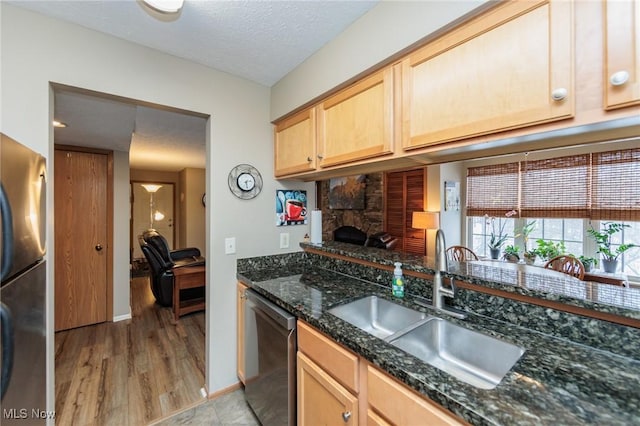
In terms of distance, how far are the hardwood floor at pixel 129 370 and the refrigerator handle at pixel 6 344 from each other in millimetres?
1219

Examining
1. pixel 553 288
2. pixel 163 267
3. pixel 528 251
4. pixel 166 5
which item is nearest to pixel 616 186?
pixel 528 251

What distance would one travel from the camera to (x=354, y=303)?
144 cm

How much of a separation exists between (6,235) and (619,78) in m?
1.92

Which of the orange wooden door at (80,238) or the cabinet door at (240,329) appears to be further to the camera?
the orange wooden door at (80,238)

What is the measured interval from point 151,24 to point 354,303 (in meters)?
1.93

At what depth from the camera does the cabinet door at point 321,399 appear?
1.02m

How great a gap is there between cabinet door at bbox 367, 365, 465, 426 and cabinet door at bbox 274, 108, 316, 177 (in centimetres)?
132

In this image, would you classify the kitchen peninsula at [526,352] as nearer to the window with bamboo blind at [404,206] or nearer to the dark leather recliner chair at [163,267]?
the dark leather recliner chair at [163,267]

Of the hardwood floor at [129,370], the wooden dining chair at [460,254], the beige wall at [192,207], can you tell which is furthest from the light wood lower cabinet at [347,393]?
the beige wall at [192,207]

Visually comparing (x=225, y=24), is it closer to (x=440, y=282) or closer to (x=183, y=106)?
(x=183, y=106)

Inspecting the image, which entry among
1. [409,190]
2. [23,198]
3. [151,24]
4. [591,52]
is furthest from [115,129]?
[409,190]

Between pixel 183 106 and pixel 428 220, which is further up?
pixel 183 106

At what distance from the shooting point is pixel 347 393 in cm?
103

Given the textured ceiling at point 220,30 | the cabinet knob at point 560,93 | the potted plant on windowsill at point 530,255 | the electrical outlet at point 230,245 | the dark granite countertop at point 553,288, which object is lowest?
the potted plant on windowsill at point 530,255
